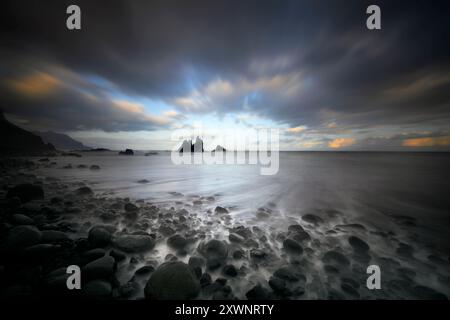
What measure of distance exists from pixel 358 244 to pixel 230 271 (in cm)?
305

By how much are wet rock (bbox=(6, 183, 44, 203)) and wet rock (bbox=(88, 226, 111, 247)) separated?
4.90 m

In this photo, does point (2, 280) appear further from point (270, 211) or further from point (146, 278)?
point (270, 211)

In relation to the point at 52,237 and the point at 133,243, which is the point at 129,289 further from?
the point at 52,237

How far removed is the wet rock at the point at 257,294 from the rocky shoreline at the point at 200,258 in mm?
14

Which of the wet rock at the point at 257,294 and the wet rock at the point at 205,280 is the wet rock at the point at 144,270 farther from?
the wet rock at the point at 257,294

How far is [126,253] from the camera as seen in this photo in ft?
9.86

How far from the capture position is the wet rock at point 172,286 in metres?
2.19

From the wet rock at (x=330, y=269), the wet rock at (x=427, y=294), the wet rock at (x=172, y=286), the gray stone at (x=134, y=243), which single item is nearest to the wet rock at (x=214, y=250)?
the wet rock at (x=172, y=286)

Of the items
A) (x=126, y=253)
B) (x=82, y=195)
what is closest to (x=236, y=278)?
(x=126, y=253)

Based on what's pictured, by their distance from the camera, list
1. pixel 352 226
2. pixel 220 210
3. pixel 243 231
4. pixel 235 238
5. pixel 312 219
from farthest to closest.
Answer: pixel 220 210, pixel 312 219, pixel 352 226, pixel 243 231, pixel 235 238

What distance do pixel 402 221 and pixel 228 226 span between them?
5.55m

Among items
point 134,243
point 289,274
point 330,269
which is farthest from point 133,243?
point 330,269

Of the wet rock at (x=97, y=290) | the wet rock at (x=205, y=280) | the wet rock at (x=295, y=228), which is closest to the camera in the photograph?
the wet rock at (x=97, y=290)

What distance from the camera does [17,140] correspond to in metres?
38.7
